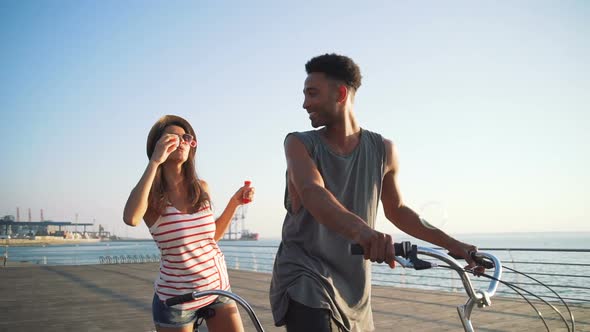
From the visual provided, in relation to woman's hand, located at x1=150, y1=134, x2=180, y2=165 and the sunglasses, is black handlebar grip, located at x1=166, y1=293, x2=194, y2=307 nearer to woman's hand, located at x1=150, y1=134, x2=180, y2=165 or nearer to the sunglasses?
woman's hand, located at x1=150, y1=134, x2=180, y2=165

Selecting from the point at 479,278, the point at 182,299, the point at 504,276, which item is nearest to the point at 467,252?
the point at 182,299

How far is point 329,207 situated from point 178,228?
121 centimetres

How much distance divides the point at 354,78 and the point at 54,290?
415 inches

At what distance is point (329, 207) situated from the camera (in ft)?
6.01

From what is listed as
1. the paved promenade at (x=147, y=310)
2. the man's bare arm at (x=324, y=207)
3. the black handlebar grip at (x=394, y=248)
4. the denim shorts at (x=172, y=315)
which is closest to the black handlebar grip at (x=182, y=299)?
the denim shorts at (x=172, y=315)

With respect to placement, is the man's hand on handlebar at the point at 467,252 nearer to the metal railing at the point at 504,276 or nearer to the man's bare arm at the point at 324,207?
the metal railing at the point at 504,276

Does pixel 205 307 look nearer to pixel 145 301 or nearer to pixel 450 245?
pixel 450 245

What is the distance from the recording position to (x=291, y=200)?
2.25 meters

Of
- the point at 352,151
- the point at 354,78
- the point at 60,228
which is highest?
the point at 354,78

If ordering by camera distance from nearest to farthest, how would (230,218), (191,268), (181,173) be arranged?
(191,268), (181,173), (230,218)

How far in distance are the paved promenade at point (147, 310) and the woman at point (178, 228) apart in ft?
12.5

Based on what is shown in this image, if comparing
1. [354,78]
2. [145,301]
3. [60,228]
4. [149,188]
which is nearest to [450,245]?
[354,78]

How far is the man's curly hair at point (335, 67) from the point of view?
89.7 inches

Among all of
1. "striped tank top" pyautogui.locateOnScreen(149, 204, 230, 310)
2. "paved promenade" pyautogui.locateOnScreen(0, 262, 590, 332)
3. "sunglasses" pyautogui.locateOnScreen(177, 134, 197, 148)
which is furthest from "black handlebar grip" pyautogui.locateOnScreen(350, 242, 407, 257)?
"paved promenade" pyautogui.locateOnScreen(0, 262, 590, 332)
